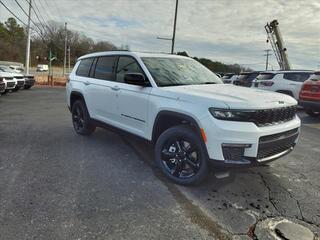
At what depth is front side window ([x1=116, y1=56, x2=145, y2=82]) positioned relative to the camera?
16.9 feet

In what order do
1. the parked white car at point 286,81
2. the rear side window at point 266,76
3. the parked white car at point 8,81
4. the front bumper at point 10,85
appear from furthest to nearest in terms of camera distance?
the front bumper at point 10,85, the parked white car at point 8,81, the rear side window at point 266,76, the parked white car at point 286,81

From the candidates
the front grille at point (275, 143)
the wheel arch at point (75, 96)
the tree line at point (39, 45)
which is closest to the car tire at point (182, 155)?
the front grille at point (275, 143)

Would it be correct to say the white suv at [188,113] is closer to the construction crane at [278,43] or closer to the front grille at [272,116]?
the front grille at [272,116]

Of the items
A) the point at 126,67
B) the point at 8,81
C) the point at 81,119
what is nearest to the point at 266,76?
the point at 81,119

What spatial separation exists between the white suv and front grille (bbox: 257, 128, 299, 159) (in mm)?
12

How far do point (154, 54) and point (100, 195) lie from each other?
2.72 meters

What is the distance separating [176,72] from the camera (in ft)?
16.9

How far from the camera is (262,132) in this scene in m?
3.79

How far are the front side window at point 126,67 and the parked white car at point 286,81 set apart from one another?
9.36 metres

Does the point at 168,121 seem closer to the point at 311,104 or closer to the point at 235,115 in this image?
the point at 235,115

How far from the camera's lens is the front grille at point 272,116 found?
151 inches

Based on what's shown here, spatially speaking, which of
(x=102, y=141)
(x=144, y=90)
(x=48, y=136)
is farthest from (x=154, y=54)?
(x=48, y=136)

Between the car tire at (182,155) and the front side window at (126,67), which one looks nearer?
the car tire at (182,155)

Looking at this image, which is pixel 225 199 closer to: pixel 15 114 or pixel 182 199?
pixel 182 199
